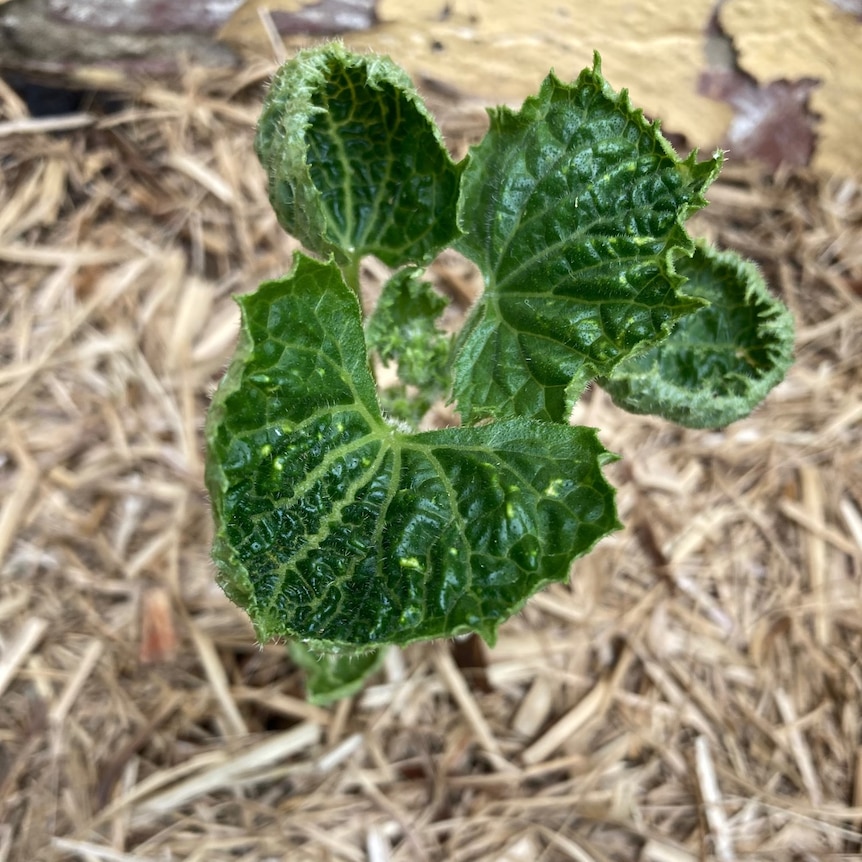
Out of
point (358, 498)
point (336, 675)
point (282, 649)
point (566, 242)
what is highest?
point (566, 242)

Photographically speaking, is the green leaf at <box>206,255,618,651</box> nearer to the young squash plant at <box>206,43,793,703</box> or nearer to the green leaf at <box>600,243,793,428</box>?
the young squash plant at <box>206,43,793,703</box>

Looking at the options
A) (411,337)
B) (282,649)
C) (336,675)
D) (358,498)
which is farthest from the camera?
(282,649)

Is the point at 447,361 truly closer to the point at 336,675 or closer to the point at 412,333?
the point at 412,333

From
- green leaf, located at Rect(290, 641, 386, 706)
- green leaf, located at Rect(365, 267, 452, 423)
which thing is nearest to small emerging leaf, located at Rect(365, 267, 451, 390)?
green leaf, located at Rect(365, 267, 452, 423)

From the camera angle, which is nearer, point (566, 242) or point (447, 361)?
point (566, 242)

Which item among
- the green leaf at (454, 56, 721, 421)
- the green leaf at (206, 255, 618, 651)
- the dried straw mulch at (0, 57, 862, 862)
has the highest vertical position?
the green leaf at (454, 56, 721, 421)

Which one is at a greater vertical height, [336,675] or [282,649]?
[336,675]

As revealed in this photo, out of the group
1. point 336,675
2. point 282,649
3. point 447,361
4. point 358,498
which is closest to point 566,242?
point 447,361

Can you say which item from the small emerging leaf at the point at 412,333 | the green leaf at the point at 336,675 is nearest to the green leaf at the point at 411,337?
the small emerging leaf at the point at 412,333

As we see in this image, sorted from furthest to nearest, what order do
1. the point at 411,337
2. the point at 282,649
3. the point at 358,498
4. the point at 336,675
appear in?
the point at 282,649 < the point at 336,675 < the point at 411,337 < the point at 358,498
